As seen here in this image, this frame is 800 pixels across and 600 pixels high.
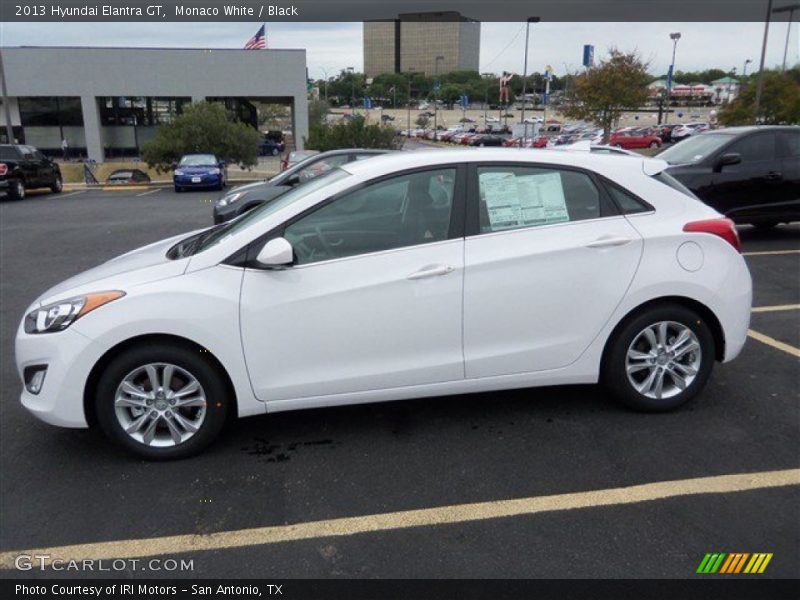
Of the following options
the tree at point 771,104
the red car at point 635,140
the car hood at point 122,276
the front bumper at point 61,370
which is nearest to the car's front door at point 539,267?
the car hood at point 122,276

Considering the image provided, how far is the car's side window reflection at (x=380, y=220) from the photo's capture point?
360 cm

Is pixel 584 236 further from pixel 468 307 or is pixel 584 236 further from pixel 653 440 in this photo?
pixel 653 440

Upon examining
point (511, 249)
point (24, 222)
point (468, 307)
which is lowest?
point (24, 222)

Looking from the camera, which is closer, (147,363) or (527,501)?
(527,501)

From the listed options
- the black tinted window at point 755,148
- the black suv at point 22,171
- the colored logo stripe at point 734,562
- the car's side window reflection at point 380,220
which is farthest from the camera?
the black suv at point 22,171

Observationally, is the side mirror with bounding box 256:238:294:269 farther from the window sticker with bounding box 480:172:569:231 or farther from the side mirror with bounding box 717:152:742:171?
the side mirror with bounding box 717:152:742:171

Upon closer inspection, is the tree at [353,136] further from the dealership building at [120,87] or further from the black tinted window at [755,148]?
the black tinted window at [755,148]

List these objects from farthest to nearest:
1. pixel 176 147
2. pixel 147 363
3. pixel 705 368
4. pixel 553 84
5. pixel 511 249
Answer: pixel 553 84, pixel 176 147, pixel 705 368, pixel 511 249, pixel 147 363

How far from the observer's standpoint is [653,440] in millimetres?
3732

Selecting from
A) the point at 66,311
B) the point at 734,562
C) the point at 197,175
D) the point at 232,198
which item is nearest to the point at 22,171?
the point at 197,175

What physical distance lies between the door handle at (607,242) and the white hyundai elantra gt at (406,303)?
0.01 m

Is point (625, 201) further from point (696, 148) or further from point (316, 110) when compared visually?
point (316, 110)

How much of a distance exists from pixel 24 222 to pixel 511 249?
44.2 ft
